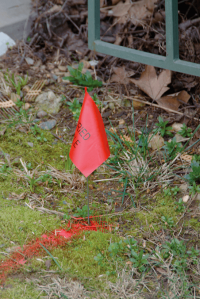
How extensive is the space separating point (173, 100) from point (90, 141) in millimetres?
1289

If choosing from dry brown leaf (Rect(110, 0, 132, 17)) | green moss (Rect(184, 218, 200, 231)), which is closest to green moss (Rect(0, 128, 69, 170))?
green moss (Rect(184, 218, 200, 231))

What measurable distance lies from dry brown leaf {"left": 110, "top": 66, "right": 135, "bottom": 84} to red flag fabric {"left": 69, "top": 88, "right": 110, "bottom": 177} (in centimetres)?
137

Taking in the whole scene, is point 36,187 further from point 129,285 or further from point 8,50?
point 8,50

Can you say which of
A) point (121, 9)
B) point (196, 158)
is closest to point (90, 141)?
point (196, 158)

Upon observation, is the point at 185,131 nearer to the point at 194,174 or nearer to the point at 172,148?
the point at 172,148

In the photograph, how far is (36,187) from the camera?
2381mm

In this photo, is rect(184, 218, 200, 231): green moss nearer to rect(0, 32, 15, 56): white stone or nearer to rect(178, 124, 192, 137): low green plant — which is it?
rect(178, 124, 192, 137): low green plant

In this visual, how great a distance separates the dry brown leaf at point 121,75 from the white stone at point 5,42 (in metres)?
1.48

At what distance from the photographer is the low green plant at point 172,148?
246 cm

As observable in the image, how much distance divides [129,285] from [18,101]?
6.77 feet

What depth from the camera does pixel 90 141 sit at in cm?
190

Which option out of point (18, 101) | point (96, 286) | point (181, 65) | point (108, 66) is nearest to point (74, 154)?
point (96, 286)

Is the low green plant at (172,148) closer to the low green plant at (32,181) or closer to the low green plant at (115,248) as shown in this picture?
the low green plant at (115,248)

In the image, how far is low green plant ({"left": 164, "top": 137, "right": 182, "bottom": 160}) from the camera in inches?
97.0
